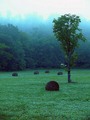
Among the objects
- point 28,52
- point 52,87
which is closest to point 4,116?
point 52,87

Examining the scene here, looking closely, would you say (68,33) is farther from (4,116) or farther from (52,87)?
(4,116)

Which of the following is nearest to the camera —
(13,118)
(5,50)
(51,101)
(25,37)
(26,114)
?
(13,118)

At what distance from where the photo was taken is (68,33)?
154 ft

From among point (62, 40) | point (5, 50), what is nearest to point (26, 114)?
point (62, 40)

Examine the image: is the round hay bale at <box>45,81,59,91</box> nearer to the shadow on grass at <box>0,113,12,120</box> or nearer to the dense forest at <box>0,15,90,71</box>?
the shadow on grass at <box>0,113,12,120</box>

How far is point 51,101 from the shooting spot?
2450 centimetres

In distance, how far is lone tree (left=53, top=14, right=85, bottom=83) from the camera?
47.0 m

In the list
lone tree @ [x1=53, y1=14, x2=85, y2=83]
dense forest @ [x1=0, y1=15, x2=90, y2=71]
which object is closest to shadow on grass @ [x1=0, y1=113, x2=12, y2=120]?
lone tree @ [x1=53, y1=14, x2=85, y2=83]

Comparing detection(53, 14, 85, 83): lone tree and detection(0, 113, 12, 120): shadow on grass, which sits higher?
detection(53, 14, 85, 83): lone tree

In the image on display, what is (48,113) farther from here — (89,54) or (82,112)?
(89,54)

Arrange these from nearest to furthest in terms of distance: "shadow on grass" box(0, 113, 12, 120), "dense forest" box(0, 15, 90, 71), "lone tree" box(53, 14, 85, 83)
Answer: "shadow on grass" box(0, 113, 12, 120) → "lone tree" box(53, 14, 85, 83) → "dense forest" box(0, 15, 90, 71)

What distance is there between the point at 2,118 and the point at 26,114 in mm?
1586

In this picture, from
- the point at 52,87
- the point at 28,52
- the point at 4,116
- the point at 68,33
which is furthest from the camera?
the point at 28,52

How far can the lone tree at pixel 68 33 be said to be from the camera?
47.0 metres
